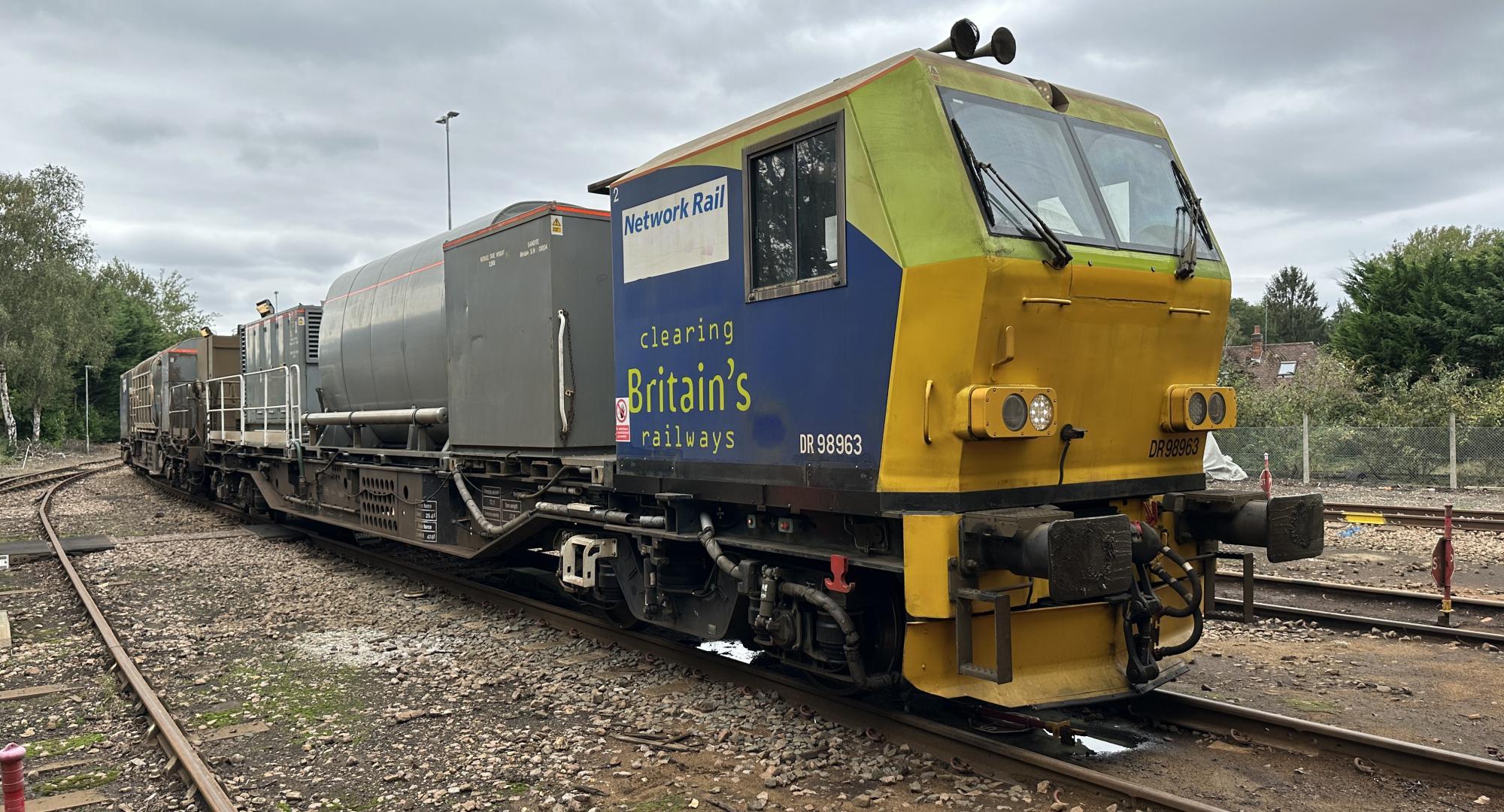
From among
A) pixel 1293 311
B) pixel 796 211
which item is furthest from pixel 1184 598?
pixel 1293 311

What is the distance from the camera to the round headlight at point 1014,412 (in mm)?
4512

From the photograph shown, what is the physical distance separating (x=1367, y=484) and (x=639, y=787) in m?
19.8

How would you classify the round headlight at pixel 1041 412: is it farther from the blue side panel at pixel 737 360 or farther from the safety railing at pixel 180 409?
the safety railing at pixel 180 409

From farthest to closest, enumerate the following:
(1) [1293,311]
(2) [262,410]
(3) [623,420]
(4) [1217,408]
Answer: (1) [1293,311] < (2) [262,410] < (3) [623,420] < (4) [1217,408]

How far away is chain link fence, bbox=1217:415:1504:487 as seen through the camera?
18.6m

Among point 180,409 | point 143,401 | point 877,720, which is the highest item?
point 143,401

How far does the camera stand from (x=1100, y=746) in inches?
205

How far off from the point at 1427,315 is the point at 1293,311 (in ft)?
201

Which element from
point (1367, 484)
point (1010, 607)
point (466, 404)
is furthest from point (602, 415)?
point (1367, 484)

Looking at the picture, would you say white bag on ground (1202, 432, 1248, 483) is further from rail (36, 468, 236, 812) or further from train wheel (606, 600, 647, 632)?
rail (36, 468, 236, 812)

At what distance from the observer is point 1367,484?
19859 millimetres

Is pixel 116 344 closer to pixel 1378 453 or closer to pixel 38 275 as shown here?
pixel 38 275

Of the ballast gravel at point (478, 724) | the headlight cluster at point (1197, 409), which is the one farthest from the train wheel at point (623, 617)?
the headlight cluster at point (1197, 409)

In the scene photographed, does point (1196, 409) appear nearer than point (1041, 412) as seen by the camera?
No
